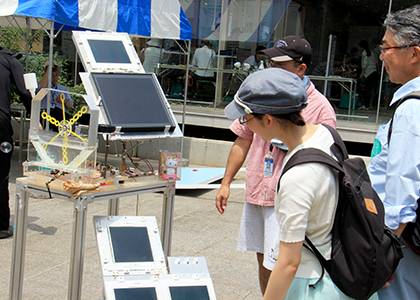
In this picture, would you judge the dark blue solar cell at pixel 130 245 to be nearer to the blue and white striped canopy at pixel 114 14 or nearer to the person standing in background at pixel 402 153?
the person standing in background at pixel 402 153

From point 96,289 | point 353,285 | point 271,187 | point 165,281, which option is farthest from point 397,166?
point 96,289

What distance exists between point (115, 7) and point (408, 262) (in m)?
6.66

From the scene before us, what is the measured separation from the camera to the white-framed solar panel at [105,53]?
3.35 meters

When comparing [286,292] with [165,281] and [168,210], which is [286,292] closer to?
[165,281]

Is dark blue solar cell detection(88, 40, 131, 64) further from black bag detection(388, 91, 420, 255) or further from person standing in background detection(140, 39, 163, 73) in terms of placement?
person standing in background detection(140, 39, 163, 73)

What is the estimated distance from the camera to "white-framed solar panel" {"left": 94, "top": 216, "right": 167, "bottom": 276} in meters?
2.74

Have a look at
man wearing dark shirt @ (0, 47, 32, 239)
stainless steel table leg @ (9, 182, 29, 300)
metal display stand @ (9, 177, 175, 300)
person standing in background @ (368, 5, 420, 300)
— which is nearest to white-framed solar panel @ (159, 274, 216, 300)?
metal display stand @ (9, 177, 175, 300)

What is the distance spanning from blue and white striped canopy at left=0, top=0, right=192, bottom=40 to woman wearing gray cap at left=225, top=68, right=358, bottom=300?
578 cm

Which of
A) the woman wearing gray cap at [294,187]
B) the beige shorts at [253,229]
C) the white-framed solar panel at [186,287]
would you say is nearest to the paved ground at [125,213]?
the beige shorts at [253,229]

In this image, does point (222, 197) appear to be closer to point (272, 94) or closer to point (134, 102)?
point (134, 102)

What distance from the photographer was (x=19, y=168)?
27.8ft

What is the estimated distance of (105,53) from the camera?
11.3 feet

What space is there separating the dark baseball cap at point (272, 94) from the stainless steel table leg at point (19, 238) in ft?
6.00

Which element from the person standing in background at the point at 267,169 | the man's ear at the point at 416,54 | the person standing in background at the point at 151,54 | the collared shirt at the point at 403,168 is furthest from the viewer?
the person standing in background at the point at 151,54
